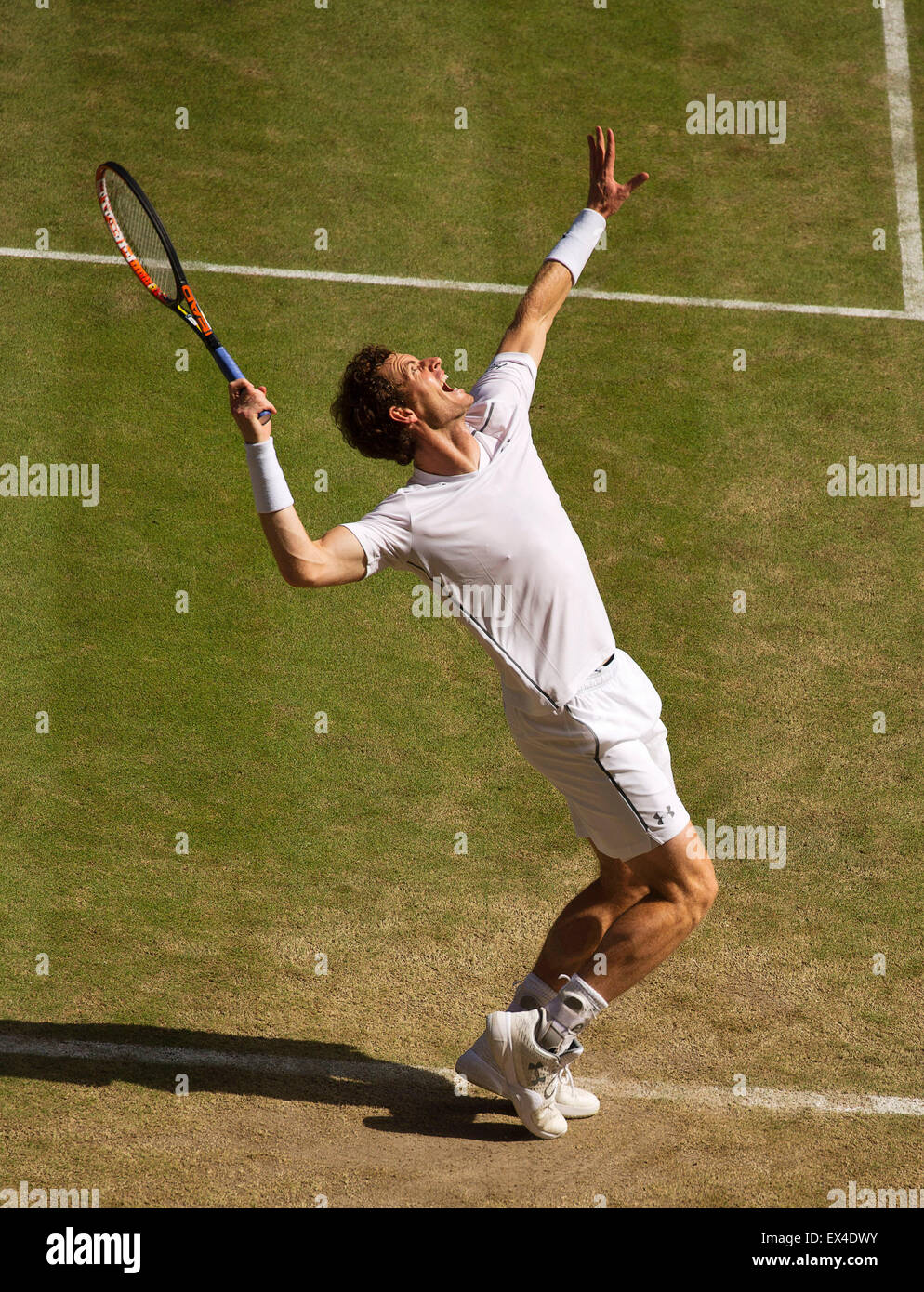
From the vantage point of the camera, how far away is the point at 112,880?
7.20 meters

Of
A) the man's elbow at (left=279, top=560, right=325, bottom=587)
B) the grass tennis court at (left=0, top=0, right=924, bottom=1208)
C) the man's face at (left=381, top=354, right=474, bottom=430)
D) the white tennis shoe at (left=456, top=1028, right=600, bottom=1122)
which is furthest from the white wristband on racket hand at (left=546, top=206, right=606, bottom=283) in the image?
the white tennis shoe at (left=456, top=1028, right=600, bottom=1122)

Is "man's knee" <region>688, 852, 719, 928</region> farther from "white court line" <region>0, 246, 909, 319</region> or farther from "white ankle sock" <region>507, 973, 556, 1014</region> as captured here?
"white court line" <region>0, 246, 909, 319</region>

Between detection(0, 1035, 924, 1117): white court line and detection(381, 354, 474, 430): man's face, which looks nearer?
detection(381, 354, 474, 430): man's face

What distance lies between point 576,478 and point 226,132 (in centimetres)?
465

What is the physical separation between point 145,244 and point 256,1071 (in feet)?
12.7

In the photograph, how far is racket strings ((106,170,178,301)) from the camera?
6973mm

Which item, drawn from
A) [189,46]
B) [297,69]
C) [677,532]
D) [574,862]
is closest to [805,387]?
[677,532]

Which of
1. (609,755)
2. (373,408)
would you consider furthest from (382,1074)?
(373,408)

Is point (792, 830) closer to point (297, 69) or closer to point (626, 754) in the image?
point (626, 754)

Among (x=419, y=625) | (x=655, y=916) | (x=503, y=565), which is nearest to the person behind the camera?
(x=503, y=565)

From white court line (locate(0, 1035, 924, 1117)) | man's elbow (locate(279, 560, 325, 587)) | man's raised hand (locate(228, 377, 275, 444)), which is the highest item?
man's raised hand (locate(228, 377, 275, 444))

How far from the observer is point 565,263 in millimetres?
6801

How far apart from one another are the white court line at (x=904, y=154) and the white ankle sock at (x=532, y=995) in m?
6.94

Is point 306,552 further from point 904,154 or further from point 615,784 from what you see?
point 904,154
